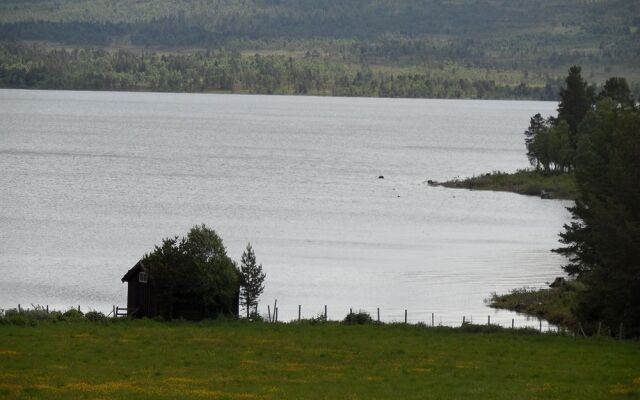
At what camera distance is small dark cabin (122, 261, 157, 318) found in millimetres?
59875

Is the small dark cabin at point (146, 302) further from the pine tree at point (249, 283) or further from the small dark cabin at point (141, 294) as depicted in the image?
the pine tree at point (249, 283)

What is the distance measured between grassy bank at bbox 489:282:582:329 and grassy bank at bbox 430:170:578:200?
63.4 metres

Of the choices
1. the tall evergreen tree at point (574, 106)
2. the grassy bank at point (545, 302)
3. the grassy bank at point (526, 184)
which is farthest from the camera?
the tall evergreen tree at point (574, 106)

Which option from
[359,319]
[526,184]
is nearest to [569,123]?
[526,184]

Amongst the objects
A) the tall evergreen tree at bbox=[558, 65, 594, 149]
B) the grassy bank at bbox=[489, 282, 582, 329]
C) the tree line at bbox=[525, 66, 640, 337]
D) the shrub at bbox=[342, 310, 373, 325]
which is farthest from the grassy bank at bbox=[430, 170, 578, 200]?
the shrub at bbox=[342, 310, 373, 325]

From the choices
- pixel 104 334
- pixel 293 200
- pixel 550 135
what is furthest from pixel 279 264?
pixel 550 135

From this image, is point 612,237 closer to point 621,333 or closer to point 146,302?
point 621,333

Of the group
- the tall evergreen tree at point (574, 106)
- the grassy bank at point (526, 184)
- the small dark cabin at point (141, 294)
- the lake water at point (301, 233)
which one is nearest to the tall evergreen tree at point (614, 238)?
the lake water at point (301, 233)

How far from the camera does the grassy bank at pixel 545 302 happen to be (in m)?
68.2

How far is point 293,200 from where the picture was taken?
467ft

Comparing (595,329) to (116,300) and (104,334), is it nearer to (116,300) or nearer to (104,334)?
(104,334)

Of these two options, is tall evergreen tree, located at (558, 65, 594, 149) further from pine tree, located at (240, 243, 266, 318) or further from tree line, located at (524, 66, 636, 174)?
pine tree, located at (240, 243, 266, 318)

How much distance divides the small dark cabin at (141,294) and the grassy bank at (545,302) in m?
21.6

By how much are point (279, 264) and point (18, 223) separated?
109 ft
